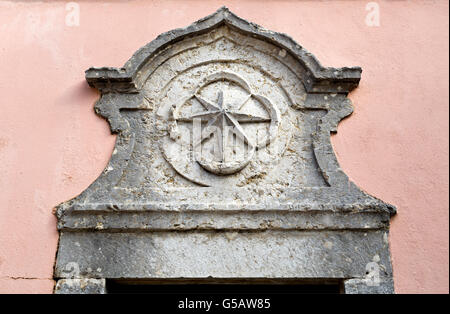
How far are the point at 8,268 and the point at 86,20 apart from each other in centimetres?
193

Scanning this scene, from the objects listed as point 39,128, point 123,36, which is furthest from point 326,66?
point 39,128

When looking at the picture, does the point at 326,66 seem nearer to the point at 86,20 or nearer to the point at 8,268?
the point at 86,20

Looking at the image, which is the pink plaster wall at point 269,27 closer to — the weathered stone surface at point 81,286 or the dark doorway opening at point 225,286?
the weathered stone surface at point 81,286

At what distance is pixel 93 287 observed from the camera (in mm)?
2801

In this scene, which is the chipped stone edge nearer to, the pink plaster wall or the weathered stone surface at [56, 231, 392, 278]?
the pink plaster wall

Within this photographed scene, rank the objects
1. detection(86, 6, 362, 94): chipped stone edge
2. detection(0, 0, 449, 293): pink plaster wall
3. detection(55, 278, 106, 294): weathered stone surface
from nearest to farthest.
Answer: detection(55, 278, 106, 294): weathered stone surface
detection(0, 0, 449, 293): pink plaster wall
detection(86, 6, 362, 94): chipped stone edge

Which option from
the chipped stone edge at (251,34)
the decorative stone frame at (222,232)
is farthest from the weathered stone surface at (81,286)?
the chipped stone edge at (251,34)

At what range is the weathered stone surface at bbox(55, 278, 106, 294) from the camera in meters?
2.79

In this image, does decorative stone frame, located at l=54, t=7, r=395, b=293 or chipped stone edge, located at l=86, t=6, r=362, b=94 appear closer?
decorative stone frame, located at l=54, t=7, r=395, b=293

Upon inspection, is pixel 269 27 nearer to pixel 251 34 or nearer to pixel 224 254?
pixel 251 34

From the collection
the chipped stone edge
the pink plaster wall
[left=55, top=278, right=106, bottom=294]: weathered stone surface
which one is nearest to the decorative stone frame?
[left=55, top=278, right=106, bottom=294]: weathered stone surface

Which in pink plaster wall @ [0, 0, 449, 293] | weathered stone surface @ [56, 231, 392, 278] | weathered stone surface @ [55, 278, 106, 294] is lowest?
weathered stone surface @ [55, 278, 106, 294]

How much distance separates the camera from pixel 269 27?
11.5 ft

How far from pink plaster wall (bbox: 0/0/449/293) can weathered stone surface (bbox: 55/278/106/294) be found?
83 mm
